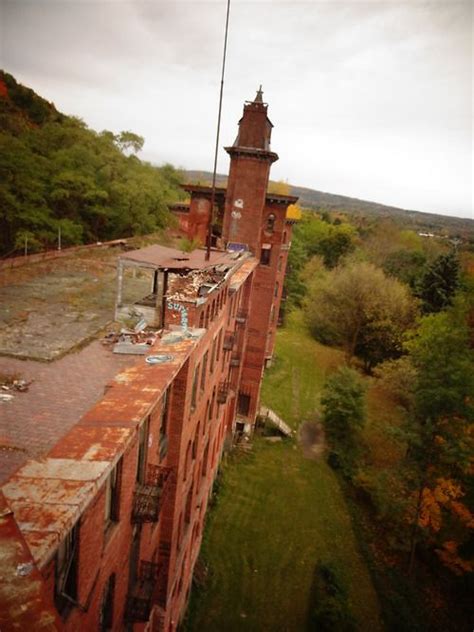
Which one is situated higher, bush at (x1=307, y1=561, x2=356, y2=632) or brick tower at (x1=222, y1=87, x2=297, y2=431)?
brick tower at (x1=222, y1=87, x2=297, y2=431)

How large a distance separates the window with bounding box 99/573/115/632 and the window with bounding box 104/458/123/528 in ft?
4.42

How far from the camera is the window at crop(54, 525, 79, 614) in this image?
5000 mm

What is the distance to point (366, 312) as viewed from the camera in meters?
41.4

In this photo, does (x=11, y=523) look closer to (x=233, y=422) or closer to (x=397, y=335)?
(x=233, y=422)

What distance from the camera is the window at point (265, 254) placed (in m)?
27.8

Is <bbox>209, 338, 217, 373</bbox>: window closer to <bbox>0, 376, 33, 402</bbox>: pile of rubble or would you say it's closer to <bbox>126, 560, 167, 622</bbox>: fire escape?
<bbox>126, 560, 167, 622</bbox>: fire escape

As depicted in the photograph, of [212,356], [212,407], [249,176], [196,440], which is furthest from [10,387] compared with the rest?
[249,176]

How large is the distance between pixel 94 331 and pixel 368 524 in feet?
68.9

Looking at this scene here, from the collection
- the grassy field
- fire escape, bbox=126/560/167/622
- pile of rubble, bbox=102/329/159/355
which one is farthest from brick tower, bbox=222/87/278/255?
fire escape, bbox=126/560/167/622

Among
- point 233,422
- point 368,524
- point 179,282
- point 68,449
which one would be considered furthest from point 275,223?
point 68,449

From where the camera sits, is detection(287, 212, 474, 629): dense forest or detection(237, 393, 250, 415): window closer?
detection(287, 212, 474, 629): dense forest

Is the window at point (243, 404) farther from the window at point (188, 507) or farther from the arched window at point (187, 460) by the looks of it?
the arched window at point (187, 460)

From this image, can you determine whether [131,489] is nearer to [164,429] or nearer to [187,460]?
[164,429]

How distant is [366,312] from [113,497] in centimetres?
3799
